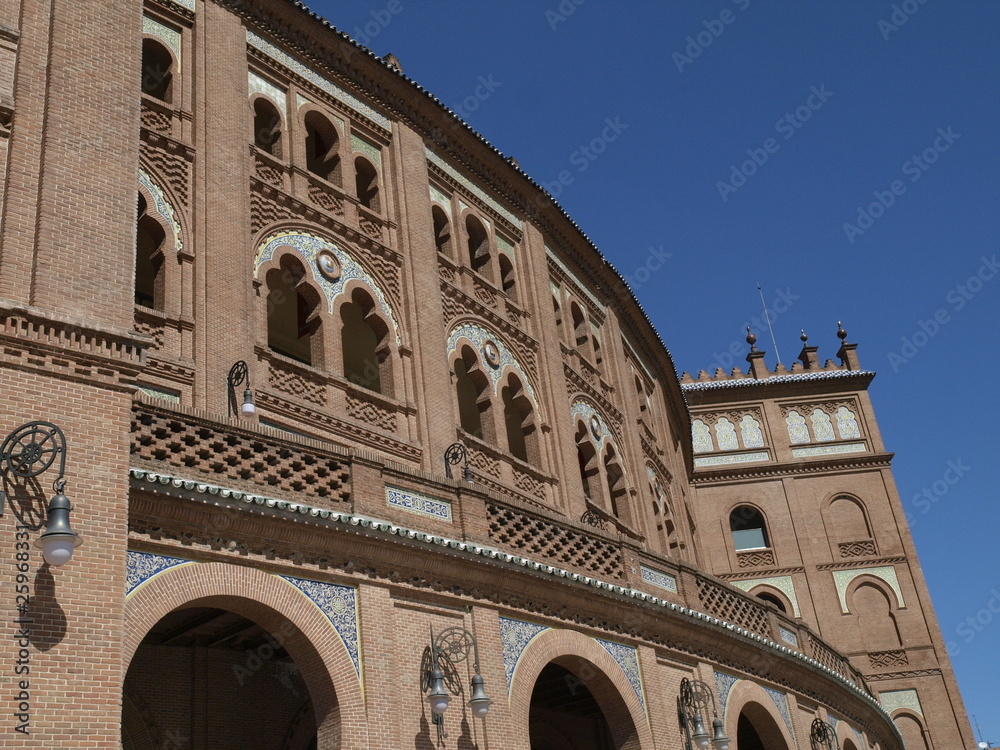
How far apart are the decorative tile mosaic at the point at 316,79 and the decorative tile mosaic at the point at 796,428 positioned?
2347cm

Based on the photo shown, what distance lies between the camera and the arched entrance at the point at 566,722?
1766 centimetres

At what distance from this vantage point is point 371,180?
20.4 m

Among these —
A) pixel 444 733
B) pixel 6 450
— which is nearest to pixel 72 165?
pixel 6 450

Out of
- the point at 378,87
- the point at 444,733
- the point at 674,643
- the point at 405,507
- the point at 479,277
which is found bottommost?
the point at 444,733

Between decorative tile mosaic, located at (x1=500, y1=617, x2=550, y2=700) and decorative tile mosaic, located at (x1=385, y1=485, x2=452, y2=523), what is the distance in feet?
4.64

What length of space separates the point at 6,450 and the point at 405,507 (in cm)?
494

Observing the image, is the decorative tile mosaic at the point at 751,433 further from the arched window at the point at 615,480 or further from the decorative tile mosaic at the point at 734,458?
the arched window at the point at 615,480

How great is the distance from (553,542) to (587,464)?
371 inches

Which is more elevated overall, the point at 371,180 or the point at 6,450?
the point at 371,180

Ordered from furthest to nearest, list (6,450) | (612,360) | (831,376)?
(831,376)
(612,360)
(6,450)

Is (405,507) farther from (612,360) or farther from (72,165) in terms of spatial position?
(612,360)

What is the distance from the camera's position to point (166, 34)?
17.2m

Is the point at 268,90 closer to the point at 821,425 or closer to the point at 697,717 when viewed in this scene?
the point at 697,717

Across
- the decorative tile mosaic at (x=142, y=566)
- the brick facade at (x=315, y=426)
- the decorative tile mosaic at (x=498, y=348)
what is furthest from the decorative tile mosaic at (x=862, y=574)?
the decorative tile mosaic at (x=142, y=566)
